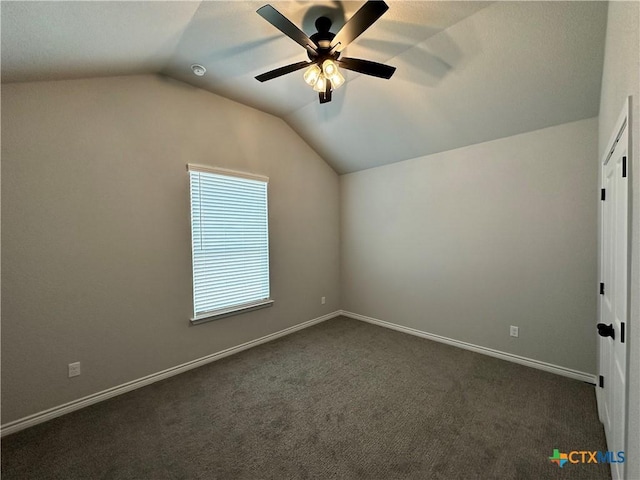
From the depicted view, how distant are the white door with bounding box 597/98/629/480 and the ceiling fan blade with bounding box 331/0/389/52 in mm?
1285

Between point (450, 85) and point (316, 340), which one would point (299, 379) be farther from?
point (450, 85)

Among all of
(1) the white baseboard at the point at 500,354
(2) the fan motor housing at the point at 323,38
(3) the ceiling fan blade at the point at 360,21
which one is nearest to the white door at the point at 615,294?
(1) the white baseboard at the point at 500,354

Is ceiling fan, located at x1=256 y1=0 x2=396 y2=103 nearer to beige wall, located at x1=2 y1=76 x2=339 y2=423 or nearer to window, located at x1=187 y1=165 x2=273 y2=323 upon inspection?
beige wall, located at x1=2 y1=76 x2=339 y2=423

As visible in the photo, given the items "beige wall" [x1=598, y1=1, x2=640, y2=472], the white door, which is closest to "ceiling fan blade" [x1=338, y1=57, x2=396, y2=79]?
"beige wall" [x1=598, y1=1, x2=640, y2=472]

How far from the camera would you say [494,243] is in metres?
3.00

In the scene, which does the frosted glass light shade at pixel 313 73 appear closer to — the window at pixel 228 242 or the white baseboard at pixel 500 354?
the window at pixel 228 242

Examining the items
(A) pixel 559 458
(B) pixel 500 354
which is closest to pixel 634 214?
(A) pixel 559 458

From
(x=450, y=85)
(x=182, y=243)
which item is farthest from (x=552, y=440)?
(x=182, y=243)

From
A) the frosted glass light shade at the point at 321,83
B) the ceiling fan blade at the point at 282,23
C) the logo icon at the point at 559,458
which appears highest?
the ceiling fan blade at the point at 282,23

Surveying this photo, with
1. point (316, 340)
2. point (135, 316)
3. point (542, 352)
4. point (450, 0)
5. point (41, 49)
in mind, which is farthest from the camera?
point (316, 340)

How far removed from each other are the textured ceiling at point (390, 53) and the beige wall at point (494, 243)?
35 cm

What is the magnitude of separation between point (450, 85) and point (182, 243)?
318 cm

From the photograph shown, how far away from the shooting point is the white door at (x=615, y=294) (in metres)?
1.23

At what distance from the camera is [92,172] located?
2.25 meters
